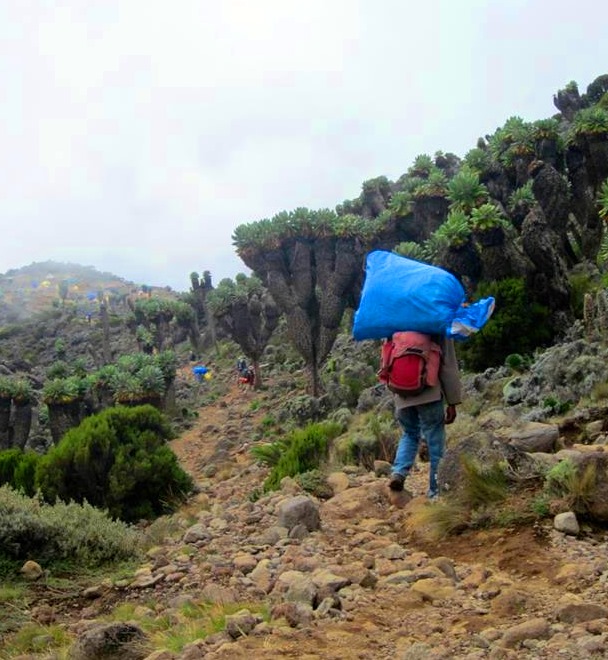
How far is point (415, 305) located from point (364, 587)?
8.25ft

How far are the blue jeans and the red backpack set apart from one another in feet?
1.01

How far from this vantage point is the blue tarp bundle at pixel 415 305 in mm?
5883

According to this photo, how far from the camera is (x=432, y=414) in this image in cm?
618

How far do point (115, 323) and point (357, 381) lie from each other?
147 ft

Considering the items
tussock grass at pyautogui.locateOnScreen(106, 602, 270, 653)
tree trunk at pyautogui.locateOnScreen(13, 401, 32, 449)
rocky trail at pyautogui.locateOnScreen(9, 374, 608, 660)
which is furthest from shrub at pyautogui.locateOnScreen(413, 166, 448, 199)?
tussock grass at pyautogui.locateOnScreen(106, 602, 270, 653)

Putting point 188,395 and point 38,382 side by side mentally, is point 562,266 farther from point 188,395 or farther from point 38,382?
point 38,382

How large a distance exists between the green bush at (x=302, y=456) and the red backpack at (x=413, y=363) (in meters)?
3.03

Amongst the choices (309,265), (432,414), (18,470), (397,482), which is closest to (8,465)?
(18,470)

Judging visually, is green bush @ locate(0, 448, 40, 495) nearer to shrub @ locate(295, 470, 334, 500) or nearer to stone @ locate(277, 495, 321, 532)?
shrub @ locate(295, 470, 334, 500)

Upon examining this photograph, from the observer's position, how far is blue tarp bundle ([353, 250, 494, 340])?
19.3 feet

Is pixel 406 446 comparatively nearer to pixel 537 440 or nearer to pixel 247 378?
pixel 537 440

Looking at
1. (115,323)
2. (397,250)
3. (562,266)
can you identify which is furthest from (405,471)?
(115,323)

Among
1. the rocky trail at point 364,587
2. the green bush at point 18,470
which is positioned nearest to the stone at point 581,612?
the rocky trail at point 364,587

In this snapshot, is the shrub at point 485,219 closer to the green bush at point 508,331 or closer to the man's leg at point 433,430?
the green bush at point 508,331
